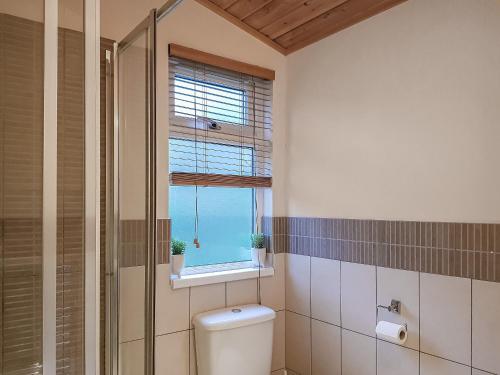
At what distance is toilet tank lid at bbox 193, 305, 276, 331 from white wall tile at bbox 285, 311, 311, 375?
0.95ft

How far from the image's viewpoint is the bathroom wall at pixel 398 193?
1.47 m

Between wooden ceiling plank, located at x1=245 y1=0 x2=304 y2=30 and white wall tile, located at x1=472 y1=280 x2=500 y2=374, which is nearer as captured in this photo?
white wall tile, located at x1=472 y1=280 x2=500 y2=374

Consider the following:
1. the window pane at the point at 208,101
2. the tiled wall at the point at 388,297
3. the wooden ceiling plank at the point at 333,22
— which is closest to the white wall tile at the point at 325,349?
the tiled wall at the point at 388,297

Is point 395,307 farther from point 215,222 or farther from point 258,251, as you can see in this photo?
point 215,222

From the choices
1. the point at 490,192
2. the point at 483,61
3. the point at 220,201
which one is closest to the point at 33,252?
the point at 220,201

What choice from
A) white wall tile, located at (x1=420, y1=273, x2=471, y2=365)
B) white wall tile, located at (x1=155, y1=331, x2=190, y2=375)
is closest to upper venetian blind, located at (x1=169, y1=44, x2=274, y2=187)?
white wall tile, located at (x1=155, y1=331, x2=190, y2=375)

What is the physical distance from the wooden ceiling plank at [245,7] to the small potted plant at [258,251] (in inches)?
49.1

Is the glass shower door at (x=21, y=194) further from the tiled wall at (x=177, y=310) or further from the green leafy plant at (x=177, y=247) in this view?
the green leafy plant at (x=177, y=247)

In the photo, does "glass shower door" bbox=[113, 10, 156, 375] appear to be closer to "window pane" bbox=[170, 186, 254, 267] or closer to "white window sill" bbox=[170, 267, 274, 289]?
"white window sill" bbox=[170, 267, 274, 289]

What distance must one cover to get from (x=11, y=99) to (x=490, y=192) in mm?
1595

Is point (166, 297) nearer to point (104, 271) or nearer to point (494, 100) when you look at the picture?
point (104, 271)

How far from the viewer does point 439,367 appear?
1564mm

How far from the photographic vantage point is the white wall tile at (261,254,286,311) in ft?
7.25

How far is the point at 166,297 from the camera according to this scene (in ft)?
6.07
